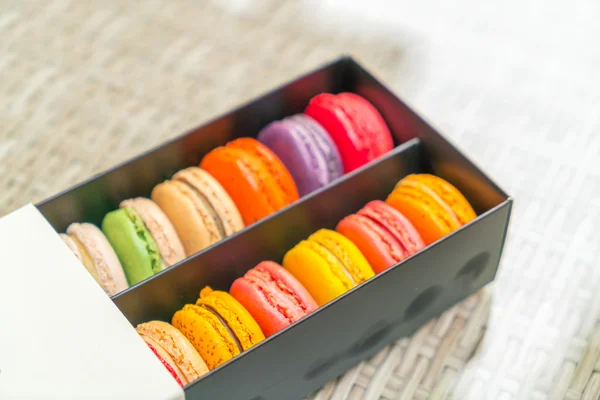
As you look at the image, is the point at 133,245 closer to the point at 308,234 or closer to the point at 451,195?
the point at 308,234

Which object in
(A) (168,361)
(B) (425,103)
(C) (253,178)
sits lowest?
(A) (168,361)

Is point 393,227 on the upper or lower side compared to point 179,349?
upper

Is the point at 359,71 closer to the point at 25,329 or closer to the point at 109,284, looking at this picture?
the point at 109,284

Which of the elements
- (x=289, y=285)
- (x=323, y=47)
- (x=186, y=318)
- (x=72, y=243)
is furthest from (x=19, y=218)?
(x=323, y=47)

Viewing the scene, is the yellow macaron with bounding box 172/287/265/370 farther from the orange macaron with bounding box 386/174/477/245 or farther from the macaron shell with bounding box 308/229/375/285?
the orange macaron with bounding box 386/174/477/245

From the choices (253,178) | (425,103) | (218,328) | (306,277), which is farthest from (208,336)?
(425,103)

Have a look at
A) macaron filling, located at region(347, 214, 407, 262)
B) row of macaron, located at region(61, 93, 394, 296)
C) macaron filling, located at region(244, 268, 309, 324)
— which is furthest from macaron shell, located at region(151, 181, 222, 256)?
macaron filling, located at region(347, 214, 407, 262)
